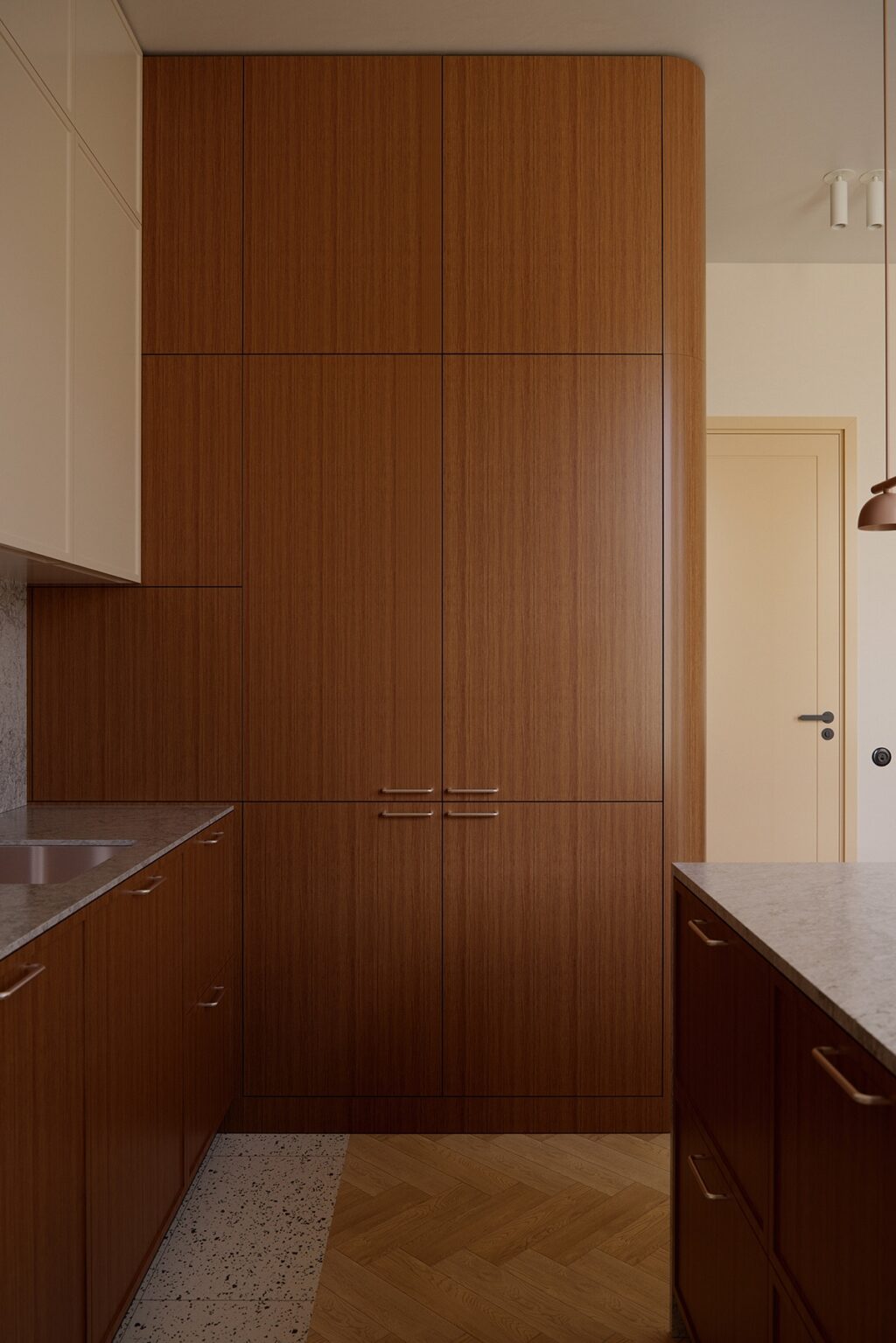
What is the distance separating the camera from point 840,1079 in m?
1.02

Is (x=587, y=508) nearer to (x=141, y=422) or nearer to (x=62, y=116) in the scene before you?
(x=141, y=422)

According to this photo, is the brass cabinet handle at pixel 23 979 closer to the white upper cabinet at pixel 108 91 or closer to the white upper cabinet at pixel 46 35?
the white upper cabinet at pixel 46 35

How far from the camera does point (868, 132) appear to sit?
3.07 m

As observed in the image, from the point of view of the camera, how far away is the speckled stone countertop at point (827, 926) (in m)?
1.07

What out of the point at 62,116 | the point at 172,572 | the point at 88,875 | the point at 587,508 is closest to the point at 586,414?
the point at 587,508

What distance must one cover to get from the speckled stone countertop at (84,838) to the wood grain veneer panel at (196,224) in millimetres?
1315

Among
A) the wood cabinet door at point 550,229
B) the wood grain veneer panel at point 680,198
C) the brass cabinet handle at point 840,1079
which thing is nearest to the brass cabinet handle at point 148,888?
the brass cabinet handle at point 840,1079

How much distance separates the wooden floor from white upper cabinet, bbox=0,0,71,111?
2669 mm

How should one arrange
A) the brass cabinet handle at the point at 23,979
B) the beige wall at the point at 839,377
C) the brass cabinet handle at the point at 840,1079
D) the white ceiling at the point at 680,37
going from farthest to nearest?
1. the beige wall at the point at 839,377
2. the white ceiling at the point at 680,37
3. the brass cabinet handle at the point at 23,979
4. the brass cabinet handle at the point at 840,1079

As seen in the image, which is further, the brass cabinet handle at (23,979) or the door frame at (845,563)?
the door frame at (845,563)

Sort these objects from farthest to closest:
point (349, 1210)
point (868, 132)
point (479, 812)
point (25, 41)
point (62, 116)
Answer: point (868, 132) < point (479, 812) < point (349, 1210) < point (62, 116) < point (25, 41)

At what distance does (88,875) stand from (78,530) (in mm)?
904

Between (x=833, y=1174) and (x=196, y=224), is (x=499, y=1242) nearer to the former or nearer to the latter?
(x=833, y=1174)

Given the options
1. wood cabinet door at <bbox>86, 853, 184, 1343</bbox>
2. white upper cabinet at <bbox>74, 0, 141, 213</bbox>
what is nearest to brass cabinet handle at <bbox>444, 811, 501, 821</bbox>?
wood cabinet door at <bbox>86, 853, 184, 1343</bbox>
